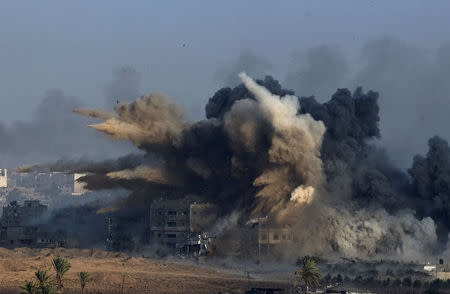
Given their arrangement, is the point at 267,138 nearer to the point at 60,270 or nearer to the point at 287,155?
the point at 287,155

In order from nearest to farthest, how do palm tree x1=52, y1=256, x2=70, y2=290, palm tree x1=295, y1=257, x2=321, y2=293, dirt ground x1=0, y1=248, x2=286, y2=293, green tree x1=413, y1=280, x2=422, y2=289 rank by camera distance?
palm tree x1=295, y1=257, x2=321, y2=293 → palm tree x1=52, y1=256, x2=70, y2=290 → dirt ground x1=0, y1=248, x2=286, y2=293 → green tree x1=413, y1=280, x2=422, y2=289

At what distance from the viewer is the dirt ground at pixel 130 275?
165125 millimetres

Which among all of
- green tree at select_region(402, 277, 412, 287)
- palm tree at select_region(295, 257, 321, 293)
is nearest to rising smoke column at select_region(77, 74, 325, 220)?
green tree at select_region(402, 277, 412, 287)

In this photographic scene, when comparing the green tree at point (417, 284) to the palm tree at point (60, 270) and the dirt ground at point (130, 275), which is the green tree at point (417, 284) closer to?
the dirt ground at point (130, 275)

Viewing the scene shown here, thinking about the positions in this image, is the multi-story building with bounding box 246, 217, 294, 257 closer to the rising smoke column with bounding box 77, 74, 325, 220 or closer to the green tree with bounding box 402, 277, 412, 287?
the rising smoke column with bounding box 77, 74, 325, 220

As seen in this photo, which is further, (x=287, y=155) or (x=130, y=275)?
(x=287, y=155)

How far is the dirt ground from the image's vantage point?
6501 inches

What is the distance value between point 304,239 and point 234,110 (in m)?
22.4

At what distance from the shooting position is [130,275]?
571 feet

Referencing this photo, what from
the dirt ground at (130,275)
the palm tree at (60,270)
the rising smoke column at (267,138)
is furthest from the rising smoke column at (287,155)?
the palm tree at (60,270)

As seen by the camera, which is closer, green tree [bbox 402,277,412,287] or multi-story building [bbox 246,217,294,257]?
green tree [bbox 402,277,412,287]

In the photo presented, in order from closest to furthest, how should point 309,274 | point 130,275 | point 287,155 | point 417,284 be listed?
point 309,274 → point 417,284 → point 130,275 → point 287,155

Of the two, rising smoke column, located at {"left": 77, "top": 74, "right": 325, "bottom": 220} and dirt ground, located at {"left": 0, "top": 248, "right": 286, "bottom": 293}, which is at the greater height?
rising smoke column, located at {"left": 77, "top": 74, "right": 325, "bottom": 220}

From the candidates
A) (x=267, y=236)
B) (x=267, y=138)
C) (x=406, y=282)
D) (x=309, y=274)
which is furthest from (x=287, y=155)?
(x=309, y=274)
